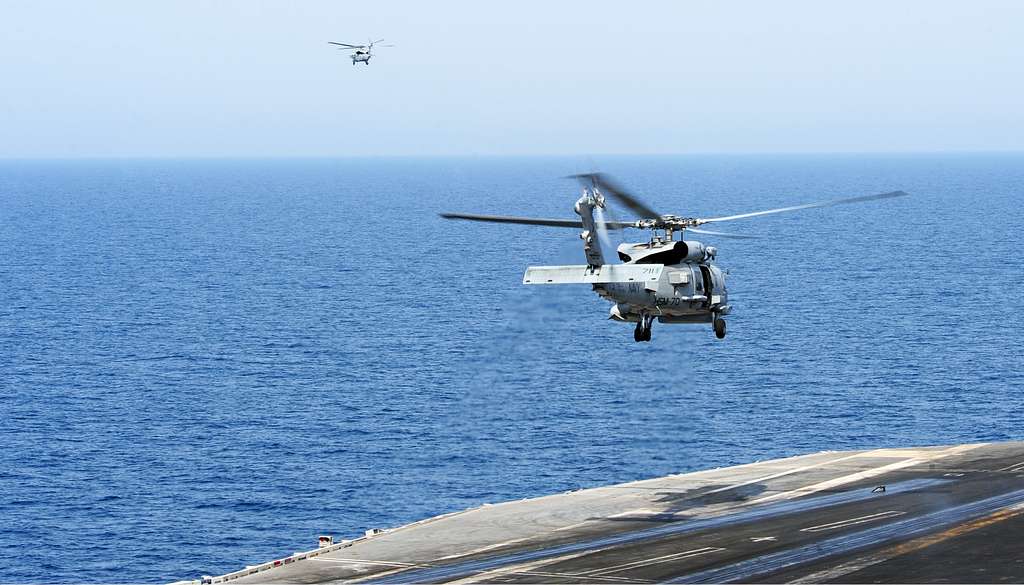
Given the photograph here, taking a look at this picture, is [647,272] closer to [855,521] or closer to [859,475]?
[855,521]

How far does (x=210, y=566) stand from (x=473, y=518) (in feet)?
51.3

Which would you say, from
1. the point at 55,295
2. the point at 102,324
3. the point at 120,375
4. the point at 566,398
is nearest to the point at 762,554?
the point at 566,398

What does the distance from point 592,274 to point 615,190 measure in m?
5.68

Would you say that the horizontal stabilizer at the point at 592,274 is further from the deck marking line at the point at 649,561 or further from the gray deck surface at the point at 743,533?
the deck marking line at the point at 649,561

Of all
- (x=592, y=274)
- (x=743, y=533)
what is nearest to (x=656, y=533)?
(x=743, y=533)

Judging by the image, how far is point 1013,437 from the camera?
350 ft

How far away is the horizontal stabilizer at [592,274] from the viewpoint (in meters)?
53.9

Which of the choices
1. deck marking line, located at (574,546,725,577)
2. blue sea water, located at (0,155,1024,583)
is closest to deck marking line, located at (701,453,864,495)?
blue sea water, located at (0,155,1024,583)

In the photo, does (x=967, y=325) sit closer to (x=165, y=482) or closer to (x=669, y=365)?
(x=669, y=365)

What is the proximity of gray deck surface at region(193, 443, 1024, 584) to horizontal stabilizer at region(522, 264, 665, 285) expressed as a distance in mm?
13536

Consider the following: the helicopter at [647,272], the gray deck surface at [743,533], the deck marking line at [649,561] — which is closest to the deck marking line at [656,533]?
the gray deck surface at [743,533]

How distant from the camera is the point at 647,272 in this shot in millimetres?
56906

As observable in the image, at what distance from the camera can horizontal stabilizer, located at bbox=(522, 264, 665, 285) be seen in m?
53.9

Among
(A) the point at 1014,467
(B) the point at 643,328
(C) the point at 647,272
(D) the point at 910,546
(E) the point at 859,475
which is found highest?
(C) the point at 647,272
